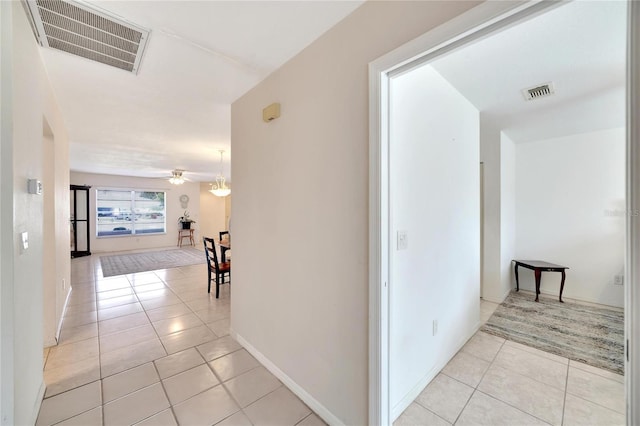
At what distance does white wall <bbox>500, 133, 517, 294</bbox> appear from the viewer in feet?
12.2

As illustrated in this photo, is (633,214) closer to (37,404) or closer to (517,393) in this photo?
(517,393)

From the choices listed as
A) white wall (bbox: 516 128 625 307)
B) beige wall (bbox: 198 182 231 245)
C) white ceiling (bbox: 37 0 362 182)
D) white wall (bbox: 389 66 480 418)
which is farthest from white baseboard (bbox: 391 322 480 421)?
beige wall (bbox: 198 182 231 245)

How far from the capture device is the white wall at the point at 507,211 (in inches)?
146

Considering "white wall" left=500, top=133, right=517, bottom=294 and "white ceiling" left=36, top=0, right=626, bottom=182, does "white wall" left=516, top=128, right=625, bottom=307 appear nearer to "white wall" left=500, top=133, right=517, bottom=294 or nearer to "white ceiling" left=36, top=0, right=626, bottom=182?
"white wall" left=500, top=133, right=517, bottom=294

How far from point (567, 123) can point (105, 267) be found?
Result: 888cm

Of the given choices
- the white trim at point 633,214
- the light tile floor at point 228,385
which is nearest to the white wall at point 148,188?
the light tile floor at point 228,385

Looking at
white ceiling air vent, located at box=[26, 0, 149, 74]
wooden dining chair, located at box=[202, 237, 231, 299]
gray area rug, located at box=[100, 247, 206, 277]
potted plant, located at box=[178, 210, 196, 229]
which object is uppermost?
white ceiling air vent, located at box=[26, 0, 149, 74]

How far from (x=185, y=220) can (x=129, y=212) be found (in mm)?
1686

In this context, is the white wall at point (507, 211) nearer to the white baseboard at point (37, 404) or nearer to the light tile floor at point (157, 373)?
the light tile floor at point (157, 373)

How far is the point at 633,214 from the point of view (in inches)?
28.6

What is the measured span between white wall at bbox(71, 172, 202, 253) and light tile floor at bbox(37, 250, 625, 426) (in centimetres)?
612

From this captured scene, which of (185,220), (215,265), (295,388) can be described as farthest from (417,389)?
(185,220)

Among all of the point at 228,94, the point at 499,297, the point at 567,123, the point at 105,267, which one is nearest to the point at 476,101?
the point at 567,123

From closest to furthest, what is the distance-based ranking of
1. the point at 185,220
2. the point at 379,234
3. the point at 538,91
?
1. the point at 379,234
2. the point at 538,91
3. the point at 185,220
